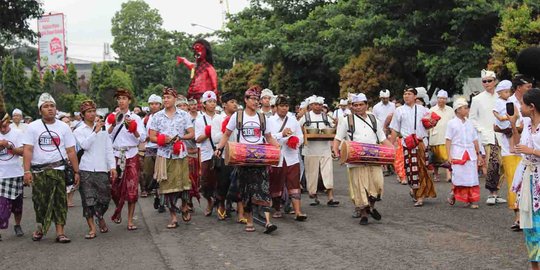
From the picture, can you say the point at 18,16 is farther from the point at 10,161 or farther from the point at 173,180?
the point at 173,180

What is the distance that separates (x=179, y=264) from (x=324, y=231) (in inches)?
105

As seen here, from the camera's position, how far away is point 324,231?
10359 millimetres

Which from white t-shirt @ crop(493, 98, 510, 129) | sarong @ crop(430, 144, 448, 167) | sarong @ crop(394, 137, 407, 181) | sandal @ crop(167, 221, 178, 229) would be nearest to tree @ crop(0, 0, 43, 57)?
sarong @ crop(394, 137, 407, 181)

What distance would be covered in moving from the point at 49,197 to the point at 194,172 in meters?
2.91

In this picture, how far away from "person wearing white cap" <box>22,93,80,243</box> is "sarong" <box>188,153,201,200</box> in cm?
243

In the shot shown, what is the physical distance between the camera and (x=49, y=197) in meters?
10.4

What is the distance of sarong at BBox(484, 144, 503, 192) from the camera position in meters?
12.0

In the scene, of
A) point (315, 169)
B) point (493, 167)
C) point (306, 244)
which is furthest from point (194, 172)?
point (493, 167)

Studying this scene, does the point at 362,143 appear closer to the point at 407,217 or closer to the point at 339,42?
the point at 407,217

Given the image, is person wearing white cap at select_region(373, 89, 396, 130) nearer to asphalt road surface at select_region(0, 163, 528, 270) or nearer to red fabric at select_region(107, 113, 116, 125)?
asphalt road surface at select_region(0, 163, 528, 270)

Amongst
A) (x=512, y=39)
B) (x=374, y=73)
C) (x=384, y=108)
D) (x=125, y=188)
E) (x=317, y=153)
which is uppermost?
(x=512, y=39)

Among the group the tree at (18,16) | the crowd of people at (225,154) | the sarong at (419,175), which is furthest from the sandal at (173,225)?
the tree at (18,16)

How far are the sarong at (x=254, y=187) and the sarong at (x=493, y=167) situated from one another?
373cm

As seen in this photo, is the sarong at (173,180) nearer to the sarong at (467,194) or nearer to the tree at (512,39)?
the sarong at (467,194)
